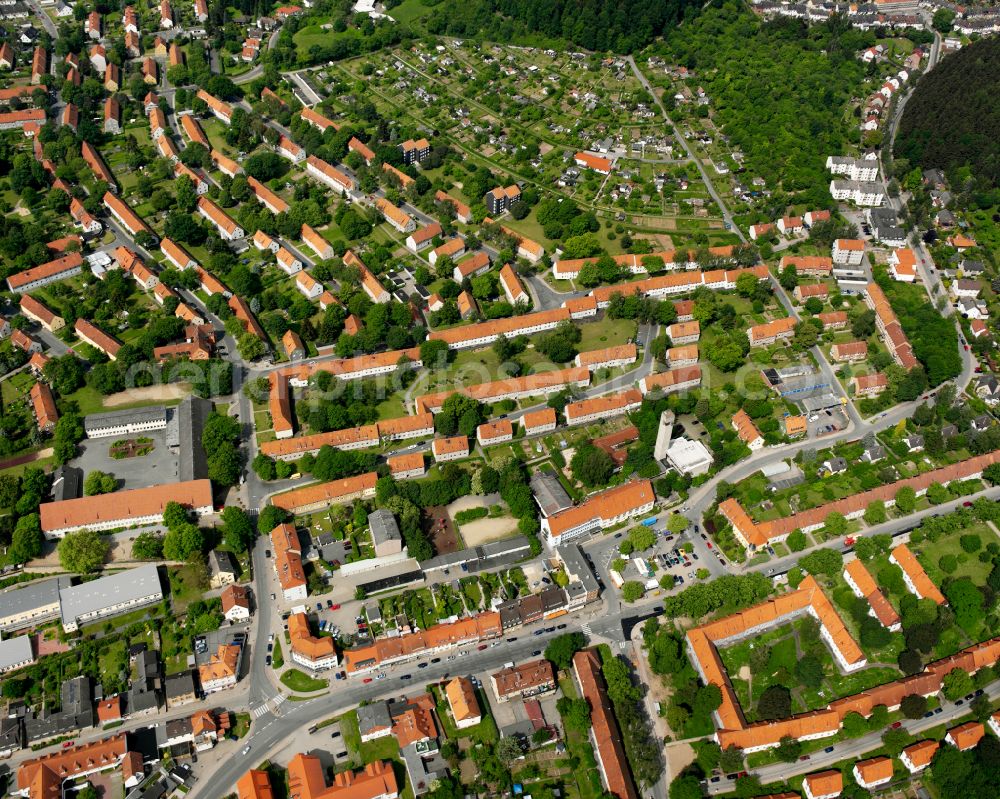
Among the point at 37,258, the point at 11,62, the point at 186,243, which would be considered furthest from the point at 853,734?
the point at 11,62

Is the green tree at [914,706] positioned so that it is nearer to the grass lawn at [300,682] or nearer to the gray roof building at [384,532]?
the gray roof building at [384,532]

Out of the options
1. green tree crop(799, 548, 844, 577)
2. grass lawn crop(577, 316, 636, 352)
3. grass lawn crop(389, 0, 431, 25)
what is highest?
grass lawn crop(389, 0, 431, 25)

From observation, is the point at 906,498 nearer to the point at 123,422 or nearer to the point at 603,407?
the point at 603,407

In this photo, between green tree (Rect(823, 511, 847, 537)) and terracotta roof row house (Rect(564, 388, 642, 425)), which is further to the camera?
terracotta roof row house (Rect(564, 388, 642, 425))

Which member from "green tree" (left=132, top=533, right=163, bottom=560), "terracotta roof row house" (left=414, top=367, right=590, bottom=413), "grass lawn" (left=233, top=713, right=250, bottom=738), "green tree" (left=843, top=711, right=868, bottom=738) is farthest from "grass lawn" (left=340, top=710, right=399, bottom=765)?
"terracotta roof row house" (left=414, top=367, right=590, bottom=413)

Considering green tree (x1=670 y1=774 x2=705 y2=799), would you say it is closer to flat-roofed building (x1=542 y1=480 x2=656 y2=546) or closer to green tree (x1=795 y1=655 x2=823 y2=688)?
green tree (x1=795 y1=655 x2=823 y2=688)

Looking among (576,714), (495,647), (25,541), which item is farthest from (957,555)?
(25,541)
